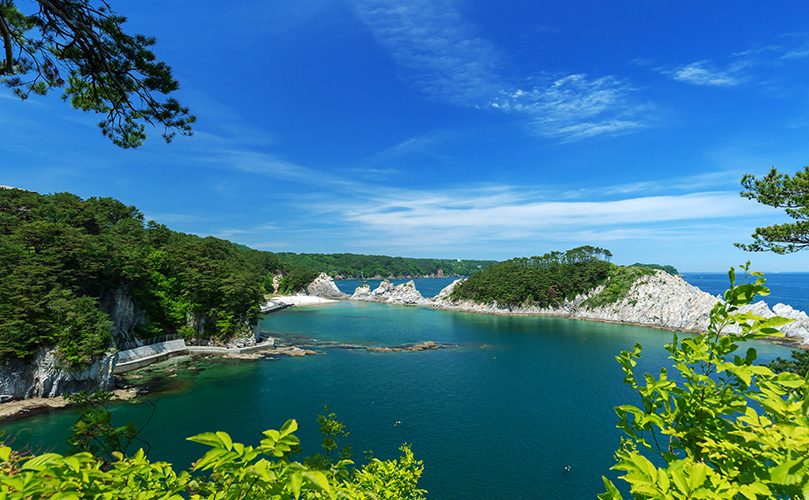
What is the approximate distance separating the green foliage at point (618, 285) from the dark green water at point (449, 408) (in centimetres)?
2523

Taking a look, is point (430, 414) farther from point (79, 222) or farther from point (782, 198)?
point (79, 222)

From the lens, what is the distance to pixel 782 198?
13.3 meters

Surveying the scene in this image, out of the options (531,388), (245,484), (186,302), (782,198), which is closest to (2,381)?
(186,302)

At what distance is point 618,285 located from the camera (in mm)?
78188

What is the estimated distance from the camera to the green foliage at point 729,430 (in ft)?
6.81

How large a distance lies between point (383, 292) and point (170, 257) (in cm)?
7950

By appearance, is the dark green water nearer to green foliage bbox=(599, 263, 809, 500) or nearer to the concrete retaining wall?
the concrete retaining wall

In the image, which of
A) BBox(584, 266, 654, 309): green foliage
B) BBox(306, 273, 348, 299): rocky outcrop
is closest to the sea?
BBox(584, 266, 654, 309): green foliage

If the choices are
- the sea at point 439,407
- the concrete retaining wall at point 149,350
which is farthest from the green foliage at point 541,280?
the concrete retaining wall at point 149,350

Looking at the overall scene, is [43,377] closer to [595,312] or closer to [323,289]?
[595,312]

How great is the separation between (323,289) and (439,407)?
10328 centimetres

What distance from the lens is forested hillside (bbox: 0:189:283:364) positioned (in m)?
25.9

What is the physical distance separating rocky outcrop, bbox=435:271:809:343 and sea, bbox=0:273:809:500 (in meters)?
9.40

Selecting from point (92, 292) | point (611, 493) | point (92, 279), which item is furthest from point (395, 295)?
point (611, 493)
